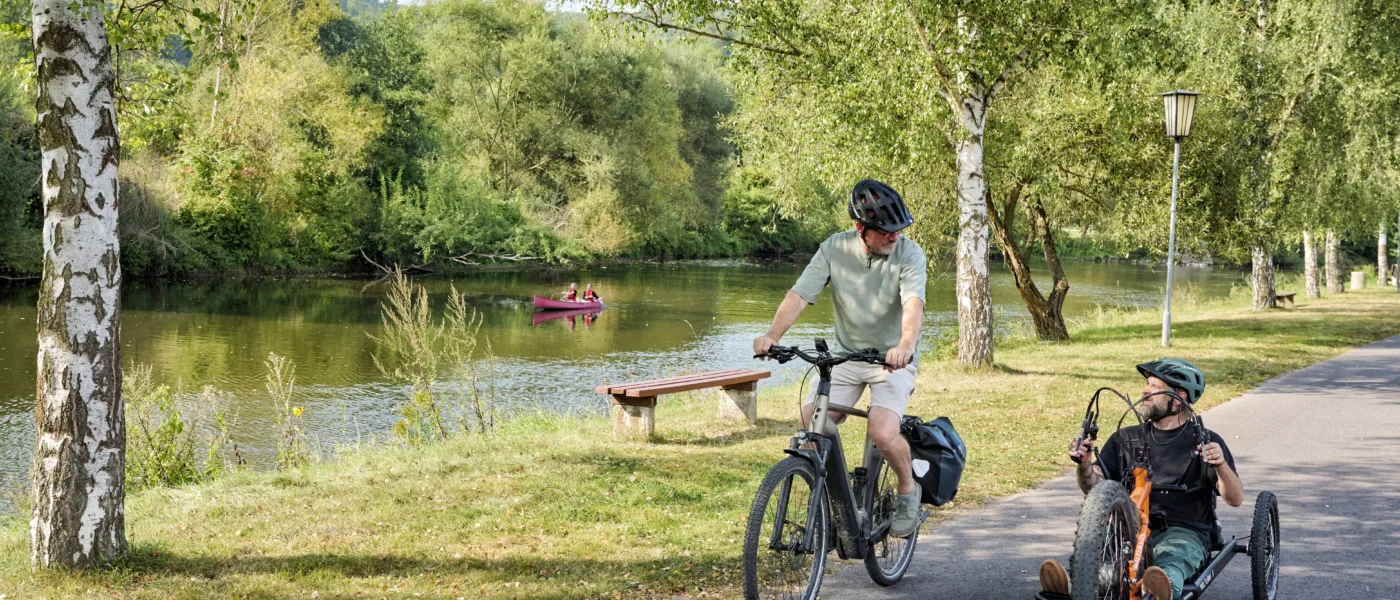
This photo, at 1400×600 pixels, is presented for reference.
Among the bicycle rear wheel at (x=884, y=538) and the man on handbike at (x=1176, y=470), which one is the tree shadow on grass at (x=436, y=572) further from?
the man on handbike at (x=1176, y=470)

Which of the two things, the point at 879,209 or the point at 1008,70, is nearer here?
the point at 879,209

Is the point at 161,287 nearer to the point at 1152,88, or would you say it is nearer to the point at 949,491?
the point at 1152,88

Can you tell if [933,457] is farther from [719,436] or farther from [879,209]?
[719,436]

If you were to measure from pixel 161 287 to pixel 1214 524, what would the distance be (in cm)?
3769

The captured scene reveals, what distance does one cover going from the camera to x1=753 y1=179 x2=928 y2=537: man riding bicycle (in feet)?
16.1

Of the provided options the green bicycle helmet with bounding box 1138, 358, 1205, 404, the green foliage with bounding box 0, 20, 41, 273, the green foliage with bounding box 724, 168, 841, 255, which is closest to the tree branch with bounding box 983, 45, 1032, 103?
the green bicycle helmet with bounding box 1138, 358, 1205, 404

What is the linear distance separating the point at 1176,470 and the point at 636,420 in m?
5.46

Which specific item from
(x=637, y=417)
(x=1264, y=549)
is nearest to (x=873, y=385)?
(x=1264, y=549)

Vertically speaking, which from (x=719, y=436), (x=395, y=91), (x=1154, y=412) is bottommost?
(x=719, y=436)

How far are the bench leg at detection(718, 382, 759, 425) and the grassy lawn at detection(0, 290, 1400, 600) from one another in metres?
0.18

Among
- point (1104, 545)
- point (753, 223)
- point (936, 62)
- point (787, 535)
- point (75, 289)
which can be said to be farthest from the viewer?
point (753, 223)

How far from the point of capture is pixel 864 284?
16.7ft

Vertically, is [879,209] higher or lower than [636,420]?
higher

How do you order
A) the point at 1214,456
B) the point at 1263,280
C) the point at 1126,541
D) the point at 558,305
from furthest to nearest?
the point at 558,305 < the point at 1263,280 < the point at 1214,456 < the point at 1126,541
